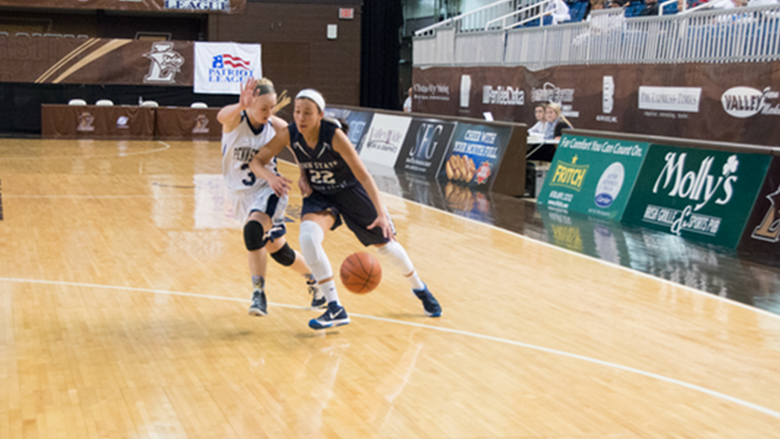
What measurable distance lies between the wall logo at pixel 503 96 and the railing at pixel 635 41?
23.8 inches

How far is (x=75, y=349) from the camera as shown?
522cm

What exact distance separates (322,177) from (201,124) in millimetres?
18428

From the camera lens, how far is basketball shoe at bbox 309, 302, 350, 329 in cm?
566

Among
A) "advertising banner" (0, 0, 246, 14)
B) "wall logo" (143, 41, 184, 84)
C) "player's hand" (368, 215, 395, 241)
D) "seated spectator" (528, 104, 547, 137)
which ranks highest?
"advertising banner" (0, 0, 246, 14)

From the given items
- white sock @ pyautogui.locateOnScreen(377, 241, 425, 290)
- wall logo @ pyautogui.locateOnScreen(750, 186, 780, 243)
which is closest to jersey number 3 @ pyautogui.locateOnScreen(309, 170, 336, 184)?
white sock @ pyautogui.locateOnScreen(377, 241, 425, 290)

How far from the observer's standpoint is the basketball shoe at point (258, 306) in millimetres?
5798

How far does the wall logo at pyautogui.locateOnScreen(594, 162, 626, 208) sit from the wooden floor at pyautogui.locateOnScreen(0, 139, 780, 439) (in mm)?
2103

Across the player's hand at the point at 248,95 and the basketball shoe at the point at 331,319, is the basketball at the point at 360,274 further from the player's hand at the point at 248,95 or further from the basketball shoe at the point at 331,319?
the player's hand at the point at 248,95

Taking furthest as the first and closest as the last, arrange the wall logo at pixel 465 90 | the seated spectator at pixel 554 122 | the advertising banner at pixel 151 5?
the advertising banner at pixel 151 5
the wall logo at pixel 465 90
the seated spectator at pixel 554 122

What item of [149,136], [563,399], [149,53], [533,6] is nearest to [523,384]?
[563,399]

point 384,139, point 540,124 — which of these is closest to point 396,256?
point 540,124

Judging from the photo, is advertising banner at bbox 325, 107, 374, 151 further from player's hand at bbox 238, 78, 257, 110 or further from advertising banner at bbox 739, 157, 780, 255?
player's hand at bbox 238, 78, 257, 110

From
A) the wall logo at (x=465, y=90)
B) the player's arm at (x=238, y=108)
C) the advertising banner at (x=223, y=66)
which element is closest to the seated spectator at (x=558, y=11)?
the wall logo at (x=465, y=90)

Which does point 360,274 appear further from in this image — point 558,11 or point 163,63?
point 163,63
